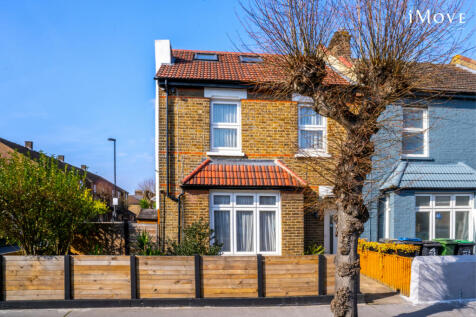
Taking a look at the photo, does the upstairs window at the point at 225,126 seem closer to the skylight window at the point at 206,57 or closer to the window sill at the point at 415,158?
the skylight window at the point at 206,57

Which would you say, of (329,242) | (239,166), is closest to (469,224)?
(329,242)

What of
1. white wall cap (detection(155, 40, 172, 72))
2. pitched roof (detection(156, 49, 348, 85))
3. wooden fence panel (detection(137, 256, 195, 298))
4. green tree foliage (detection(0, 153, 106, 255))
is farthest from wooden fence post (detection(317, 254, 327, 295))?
white wall cap (detection(155, 40, 172, 72))

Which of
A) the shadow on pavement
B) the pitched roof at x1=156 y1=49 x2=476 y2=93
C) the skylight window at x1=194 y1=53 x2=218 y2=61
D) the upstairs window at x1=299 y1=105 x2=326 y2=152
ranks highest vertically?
the skylight window at x1=194 y1=53 x2=218 y2=61

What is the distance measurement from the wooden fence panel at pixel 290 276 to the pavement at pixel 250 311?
32cm

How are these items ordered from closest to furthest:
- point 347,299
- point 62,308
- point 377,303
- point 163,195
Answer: point 347,299, point 62,308, point 377,303, point 163,195

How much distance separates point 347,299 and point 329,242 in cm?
553

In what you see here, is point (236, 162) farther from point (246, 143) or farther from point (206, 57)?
point (206, 57)

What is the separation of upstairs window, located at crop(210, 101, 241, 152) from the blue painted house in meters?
4.37

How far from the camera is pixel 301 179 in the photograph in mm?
10211

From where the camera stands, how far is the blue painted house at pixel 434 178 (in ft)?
34.3

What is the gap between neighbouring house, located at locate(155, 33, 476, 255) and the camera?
980 cm

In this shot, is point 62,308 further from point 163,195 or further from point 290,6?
point 290,6

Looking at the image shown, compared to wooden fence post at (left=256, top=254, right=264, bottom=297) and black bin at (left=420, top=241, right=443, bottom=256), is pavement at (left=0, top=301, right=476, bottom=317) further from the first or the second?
black bin at (left=420, top=241, right=443, bottom=256)

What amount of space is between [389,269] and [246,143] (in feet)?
17.0
